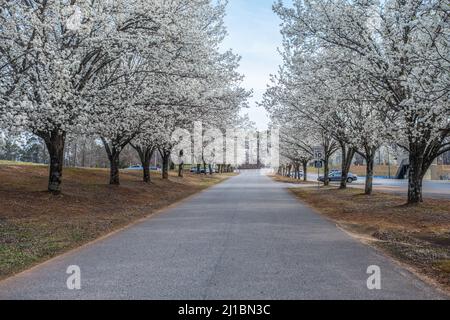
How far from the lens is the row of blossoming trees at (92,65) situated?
15.8m

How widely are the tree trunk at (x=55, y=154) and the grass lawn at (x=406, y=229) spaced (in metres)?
11.8

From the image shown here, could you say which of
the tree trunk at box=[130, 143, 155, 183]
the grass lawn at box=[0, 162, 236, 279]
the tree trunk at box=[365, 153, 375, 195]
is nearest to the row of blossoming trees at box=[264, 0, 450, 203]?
the tree trunk at box=[365, 153, 375, 195]

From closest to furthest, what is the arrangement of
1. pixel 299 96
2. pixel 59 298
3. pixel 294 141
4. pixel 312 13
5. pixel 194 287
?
pixel 59 298, pixel 194 287, pixel 312 13, pixel 299 96, pixel 294 141

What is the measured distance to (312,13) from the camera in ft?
66.3

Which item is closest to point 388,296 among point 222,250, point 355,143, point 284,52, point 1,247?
point 222,250

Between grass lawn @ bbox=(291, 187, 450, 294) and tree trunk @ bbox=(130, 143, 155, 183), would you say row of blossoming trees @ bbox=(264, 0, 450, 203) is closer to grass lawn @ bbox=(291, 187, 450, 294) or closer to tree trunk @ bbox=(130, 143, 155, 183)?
grass lawn @ bbox=(291, 187, 450, 294)

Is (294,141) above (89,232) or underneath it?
above

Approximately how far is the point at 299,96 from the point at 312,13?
10735mm

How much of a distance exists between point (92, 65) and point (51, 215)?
6445mm

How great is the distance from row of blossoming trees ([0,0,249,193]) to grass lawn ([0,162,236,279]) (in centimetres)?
203

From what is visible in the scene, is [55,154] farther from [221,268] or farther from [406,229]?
[221,268]

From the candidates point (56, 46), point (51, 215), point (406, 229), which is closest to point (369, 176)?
point (406, 229)

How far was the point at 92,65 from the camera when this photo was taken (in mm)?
19906

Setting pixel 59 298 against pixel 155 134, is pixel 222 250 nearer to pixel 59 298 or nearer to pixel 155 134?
pixel 59 298
